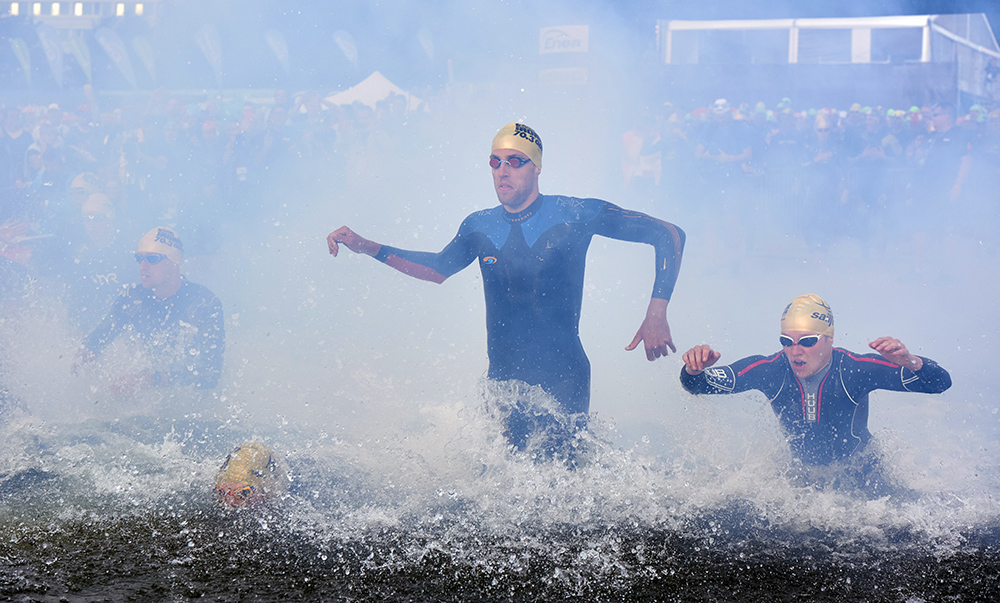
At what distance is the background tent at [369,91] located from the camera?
443 inches

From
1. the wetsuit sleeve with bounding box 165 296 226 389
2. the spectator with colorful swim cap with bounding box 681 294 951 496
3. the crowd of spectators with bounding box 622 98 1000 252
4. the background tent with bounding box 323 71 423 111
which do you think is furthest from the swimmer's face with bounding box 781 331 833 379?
the background tent with bounding box 323 71 423 111

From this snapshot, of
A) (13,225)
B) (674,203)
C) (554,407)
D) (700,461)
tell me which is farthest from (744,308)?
(13,225)

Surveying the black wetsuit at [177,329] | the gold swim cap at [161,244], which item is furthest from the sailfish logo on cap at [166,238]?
the black wetsuit at [177,329]

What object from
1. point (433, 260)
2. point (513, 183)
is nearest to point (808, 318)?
point (513, 183)

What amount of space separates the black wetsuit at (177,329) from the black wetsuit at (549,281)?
254 centimetres

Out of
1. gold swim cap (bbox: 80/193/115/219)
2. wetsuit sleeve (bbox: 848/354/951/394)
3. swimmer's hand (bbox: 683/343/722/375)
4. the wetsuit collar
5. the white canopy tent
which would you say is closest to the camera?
swimmer's hand (bbox: 683/343/722/375)

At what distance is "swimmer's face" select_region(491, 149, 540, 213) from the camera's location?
3.86 metres

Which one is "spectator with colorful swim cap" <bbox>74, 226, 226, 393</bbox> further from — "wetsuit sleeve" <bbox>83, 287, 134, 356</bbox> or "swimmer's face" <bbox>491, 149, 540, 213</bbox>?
"swimmer's face" <bbox>491, 149, 540, 213</bbox>

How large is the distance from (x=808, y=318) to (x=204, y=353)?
13.1 ft

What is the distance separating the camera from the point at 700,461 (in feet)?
14.0

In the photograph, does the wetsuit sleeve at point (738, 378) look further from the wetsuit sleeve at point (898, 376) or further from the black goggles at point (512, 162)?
the black goggles at point (512, 162)

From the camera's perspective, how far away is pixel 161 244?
219 inches

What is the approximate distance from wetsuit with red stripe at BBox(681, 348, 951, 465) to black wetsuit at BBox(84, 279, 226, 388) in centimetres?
345

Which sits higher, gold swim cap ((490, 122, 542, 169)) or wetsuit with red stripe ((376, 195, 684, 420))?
gold swim cap ((490, 122, 542, 169))
